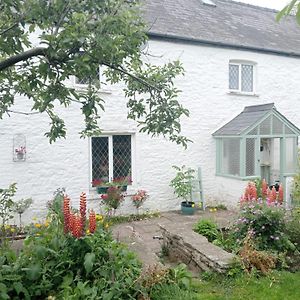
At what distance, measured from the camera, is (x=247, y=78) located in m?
12.1

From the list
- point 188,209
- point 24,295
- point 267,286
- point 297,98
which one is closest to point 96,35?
point 24,295

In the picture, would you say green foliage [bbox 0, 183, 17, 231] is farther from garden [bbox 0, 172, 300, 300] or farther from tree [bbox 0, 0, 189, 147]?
tree [bbox 0, 0, 189, 147]

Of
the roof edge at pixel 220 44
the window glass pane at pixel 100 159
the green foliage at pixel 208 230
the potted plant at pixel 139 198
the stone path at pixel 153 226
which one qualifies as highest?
the roof edge at pixel 220 44

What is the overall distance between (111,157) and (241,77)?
552 centimetres

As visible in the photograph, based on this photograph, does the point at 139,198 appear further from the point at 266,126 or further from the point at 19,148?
the point at 266,126

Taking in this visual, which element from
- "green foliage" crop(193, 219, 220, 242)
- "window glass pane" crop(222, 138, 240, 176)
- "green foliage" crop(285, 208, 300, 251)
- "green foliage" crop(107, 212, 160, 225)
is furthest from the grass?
"window glass pane" crop(222, 138, 240, 176)

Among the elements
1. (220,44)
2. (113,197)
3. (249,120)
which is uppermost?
(220,44)

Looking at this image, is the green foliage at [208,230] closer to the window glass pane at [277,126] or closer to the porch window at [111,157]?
the porch window at [111,157]

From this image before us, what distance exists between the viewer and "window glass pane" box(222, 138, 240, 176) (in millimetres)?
10484

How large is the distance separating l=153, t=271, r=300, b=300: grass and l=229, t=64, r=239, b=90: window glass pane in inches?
311

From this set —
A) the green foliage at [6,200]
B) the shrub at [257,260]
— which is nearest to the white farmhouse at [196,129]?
the green foliage at [6,200]

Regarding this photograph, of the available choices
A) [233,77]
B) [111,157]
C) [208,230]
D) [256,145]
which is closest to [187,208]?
[111,157]

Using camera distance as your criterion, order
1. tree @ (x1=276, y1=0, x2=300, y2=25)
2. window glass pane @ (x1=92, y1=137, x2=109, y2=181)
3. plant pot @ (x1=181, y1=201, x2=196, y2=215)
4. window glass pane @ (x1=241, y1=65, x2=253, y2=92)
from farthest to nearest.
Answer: window glass pane @ (x1=241, y1=65, x2=253, y2=92), plant pot @ (x1=181, y1=201, x2=196, y2=215), window glass pane @ (x1=92, y1=137, x2=109, y2=181), tree @ (x1=276, y1=0, x2=300, y2=25)

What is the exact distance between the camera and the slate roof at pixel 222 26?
431 inches
